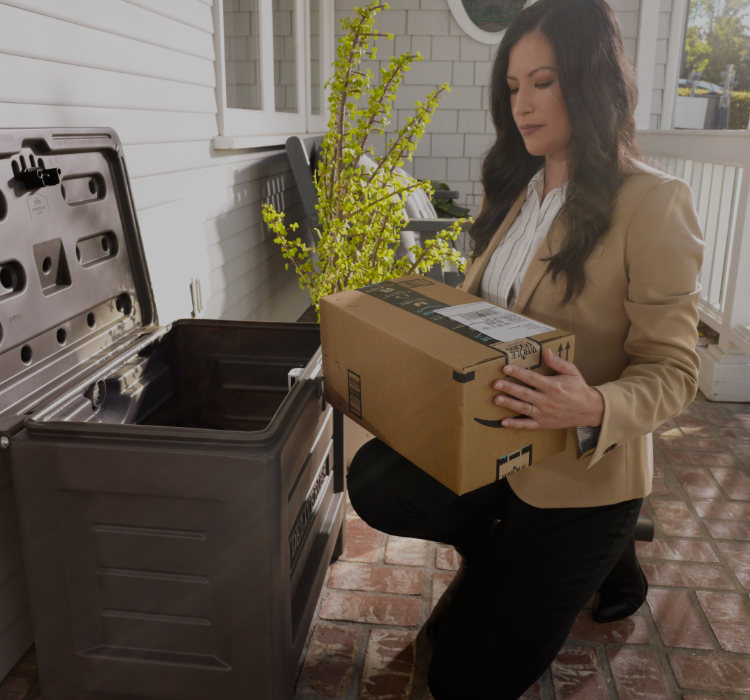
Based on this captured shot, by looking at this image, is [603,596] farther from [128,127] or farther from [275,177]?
[275,177]

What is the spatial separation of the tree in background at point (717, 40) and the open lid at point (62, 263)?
180 inches

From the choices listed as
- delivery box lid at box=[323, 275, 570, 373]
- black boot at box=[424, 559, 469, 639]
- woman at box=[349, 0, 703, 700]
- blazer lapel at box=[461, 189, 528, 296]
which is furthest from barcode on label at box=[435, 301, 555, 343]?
black boot at box=[424, 559, 469, 639]

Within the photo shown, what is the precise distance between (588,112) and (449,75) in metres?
4.12

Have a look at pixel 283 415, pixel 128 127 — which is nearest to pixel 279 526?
pixel 283 415

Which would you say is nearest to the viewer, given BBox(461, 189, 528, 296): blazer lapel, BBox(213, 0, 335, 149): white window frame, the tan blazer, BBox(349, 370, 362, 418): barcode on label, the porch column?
the tan blazer

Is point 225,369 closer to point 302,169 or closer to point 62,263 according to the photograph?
Answer: point 62,263

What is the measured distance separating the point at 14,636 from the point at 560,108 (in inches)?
62.9

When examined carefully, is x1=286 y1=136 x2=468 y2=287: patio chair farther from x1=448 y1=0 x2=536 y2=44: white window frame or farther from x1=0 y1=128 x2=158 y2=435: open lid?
x1=448 y1=0 x2=536 y2=44: white window frame

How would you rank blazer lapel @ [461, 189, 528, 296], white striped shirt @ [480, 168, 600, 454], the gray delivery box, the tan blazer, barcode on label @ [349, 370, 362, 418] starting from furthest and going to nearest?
blazer lapel @ [461, 189, 528, 296], white striped shirt @ [480, 168, 600, 454], barcode on label @ [349, 370, 362, 418], the tan blazer, the gray delivery box

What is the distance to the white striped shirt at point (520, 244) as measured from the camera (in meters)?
1.39

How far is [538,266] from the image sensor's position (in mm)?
1309

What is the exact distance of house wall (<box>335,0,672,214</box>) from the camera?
191 inches

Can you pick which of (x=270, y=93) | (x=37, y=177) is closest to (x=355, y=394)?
(x=37, y=177)

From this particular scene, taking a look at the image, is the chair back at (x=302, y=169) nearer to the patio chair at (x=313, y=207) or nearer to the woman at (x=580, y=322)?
the patio chair at (x=313, y=207)
